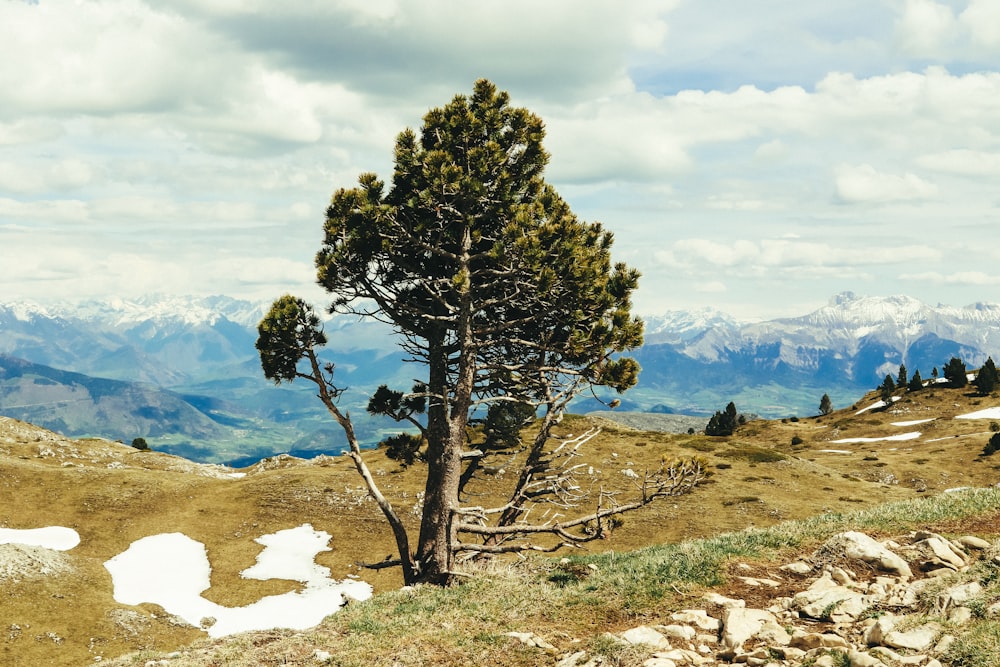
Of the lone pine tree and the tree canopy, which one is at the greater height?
the lone pine tree

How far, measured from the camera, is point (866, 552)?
14031mm

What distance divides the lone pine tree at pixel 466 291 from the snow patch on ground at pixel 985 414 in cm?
12486

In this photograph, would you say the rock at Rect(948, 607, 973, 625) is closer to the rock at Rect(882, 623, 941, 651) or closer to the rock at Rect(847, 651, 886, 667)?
the rock at Rect(882, 623, 941, 651)

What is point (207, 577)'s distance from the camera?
154ft

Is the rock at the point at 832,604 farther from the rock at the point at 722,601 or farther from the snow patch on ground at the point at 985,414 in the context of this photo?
the snow patch on ground at the point at 985,414

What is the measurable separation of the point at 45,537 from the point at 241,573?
16.0 m

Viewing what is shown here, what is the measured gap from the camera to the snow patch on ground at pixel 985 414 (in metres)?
113

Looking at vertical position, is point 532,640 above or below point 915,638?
below

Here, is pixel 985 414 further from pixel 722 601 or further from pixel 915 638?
pixel 915 638

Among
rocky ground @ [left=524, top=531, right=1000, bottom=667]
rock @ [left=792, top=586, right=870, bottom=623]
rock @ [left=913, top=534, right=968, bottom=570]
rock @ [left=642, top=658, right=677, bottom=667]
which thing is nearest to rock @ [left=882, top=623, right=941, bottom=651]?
rocky ground @ [left=524, top=531, right=1000, bottom=667]

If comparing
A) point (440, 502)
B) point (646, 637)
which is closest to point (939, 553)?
point (646, 637)

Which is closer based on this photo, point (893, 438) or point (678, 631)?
point (678, 631)

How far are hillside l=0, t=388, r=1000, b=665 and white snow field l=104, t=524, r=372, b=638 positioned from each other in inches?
32.0

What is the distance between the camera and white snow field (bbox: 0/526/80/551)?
47.7 meters
